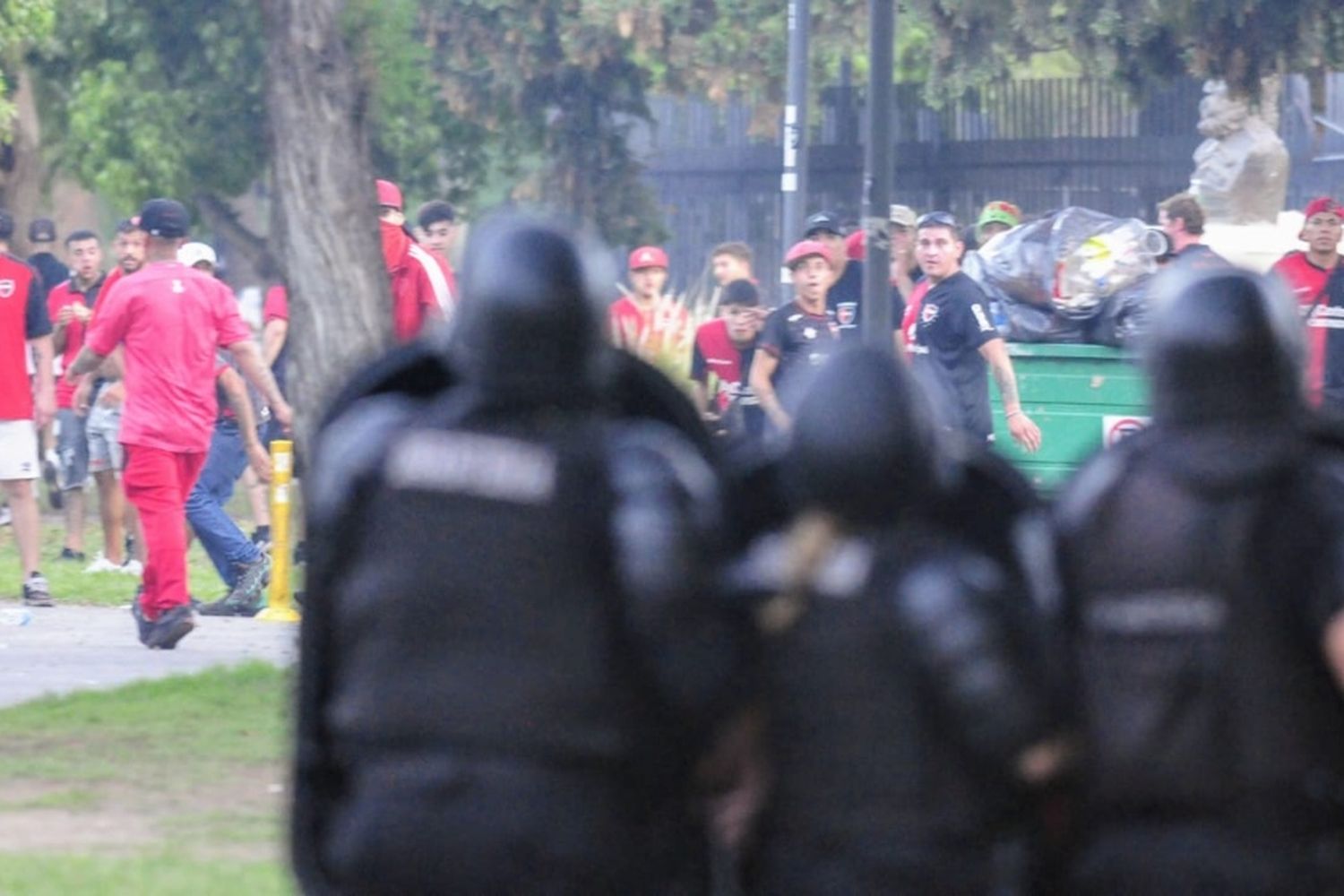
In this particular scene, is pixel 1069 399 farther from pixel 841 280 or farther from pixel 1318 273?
pixel 1318 273

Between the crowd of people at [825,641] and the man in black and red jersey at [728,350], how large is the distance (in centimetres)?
981

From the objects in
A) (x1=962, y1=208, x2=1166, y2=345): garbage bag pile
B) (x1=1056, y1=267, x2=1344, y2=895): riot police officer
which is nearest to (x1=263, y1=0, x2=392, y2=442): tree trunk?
(x1=962, y1=208, x2=1166, y2=345): garbage bag pile

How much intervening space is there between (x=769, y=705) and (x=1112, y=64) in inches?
595

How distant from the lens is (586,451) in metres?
3.29

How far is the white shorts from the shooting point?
13188 mm

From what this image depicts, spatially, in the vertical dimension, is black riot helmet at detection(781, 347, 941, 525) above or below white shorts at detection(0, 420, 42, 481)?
above

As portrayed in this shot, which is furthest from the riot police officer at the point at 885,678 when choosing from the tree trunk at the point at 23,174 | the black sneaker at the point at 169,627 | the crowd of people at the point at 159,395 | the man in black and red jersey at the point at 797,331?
the tree trunk at the point at 23,174

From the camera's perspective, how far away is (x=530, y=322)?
326cm

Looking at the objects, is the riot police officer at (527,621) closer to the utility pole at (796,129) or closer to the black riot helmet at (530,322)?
the black riot helmet at (530,322)

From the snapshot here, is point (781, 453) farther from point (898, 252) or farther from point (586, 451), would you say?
point (898, 252)

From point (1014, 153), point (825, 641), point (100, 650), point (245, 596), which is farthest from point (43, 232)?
point (825, 641)

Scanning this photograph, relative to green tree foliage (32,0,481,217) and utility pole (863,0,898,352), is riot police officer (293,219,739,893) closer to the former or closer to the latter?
utility pole (863,0,898,352)

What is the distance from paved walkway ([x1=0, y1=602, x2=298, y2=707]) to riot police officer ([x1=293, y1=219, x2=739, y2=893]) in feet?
22.9

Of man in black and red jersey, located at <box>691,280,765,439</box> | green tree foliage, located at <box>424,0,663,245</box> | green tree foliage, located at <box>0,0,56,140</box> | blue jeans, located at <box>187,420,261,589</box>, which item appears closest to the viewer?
blue jeans, located at <box>187,420,261,589</box>
